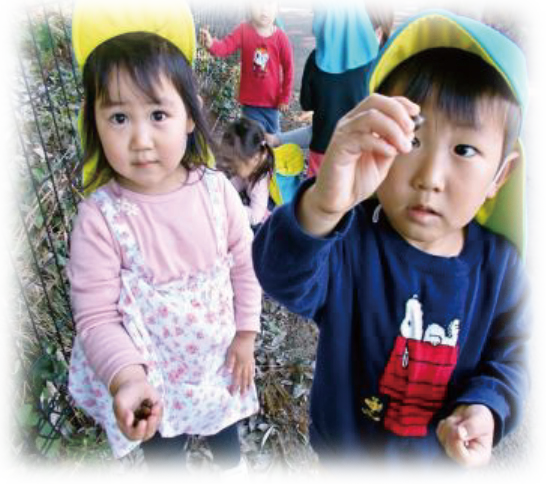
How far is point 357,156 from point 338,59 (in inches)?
108

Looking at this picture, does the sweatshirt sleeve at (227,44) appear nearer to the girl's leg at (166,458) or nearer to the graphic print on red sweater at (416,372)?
the girl's leg at (166,458)

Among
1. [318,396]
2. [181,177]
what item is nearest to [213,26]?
[181,177]

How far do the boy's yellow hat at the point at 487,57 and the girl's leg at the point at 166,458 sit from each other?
1187mm

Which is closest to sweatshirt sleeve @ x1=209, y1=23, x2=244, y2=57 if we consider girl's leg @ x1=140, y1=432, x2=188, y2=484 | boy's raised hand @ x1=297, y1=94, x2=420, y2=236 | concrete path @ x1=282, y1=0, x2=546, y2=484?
concrete path @ x1=282, y1=0, x2=546, y2=484

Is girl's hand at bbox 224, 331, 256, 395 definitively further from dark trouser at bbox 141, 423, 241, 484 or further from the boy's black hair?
the boy's black hair

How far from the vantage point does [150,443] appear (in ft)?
5.51

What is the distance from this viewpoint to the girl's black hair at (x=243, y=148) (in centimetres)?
308

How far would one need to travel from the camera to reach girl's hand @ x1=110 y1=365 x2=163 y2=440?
1.17m

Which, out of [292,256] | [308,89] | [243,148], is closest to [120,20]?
[292,256]

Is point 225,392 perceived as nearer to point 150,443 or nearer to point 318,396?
point 150,443

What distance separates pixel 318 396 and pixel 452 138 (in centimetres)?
70

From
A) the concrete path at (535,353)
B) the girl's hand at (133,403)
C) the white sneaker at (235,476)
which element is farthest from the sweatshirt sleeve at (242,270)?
the concrete path at (535,353)

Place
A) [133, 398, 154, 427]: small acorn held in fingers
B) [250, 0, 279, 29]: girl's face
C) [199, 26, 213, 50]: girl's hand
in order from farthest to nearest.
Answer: [199, 26, 213, 50]: girl's hand → [250, 0, 279, 29]: girl's face → [133, 398, 154, 427]: small acorn held in fingers

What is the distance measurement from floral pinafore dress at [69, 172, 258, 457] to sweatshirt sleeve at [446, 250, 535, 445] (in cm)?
72
